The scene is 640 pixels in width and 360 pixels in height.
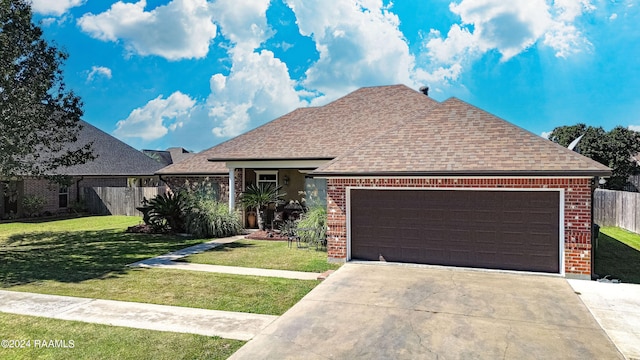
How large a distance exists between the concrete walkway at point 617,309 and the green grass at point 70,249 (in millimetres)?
9687

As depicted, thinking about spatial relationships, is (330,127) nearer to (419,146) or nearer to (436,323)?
(419,146)

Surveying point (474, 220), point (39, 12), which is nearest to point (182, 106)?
point (39, 12)

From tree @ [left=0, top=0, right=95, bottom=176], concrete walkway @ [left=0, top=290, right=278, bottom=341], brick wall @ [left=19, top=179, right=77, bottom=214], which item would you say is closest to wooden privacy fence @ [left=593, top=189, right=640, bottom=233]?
concrete walkway @ [left=0, top=290, right=278, bottom=341]

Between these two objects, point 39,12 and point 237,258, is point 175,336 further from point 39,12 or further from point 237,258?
point 39,12

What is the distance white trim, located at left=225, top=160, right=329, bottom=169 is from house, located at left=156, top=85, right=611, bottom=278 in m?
3.82

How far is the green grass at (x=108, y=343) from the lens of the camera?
482 centimetres

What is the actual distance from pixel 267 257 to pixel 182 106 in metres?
20.0

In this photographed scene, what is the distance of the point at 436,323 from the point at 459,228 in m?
3.82

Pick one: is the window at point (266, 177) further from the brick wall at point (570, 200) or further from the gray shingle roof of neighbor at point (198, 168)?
the brick wall at point (570, 200)

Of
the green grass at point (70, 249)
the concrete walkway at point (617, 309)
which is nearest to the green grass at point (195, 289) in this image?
the green grass at point (70, 249)

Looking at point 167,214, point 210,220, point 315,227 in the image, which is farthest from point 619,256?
point 167,214

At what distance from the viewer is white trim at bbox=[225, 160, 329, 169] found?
558 inches

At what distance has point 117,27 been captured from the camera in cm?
1766

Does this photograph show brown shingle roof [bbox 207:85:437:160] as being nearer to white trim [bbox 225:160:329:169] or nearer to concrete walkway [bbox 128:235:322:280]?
white trim [bbox 225:160:329:169]
